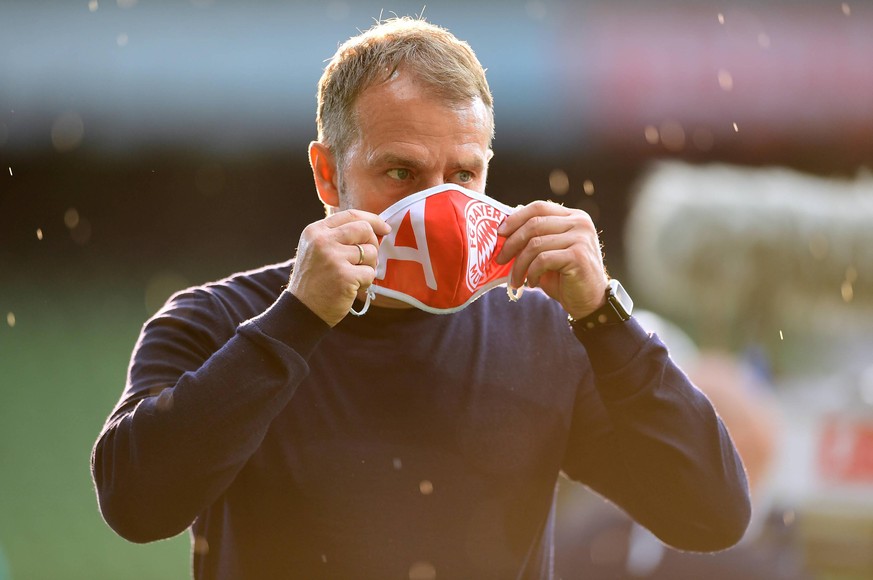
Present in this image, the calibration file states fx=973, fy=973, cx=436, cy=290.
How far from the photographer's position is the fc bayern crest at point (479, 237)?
190cm

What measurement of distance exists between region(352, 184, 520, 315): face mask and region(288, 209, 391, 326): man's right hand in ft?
0.46

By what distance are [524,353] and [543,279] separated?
0.72ft

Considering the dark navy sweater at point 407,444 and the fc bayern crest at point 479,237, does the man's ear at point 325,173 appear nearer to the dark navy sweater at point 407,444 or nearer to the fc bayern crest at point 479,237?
the dark navy sweater at point 407,444

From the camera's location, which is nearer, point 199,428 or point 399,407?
point 199,428

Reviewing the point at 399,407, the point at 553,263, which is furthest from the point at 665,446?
the point at 399,407

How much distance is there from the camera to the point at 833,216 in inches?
220

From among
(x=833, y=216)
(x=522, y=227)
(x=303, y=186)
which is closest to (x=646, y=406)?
(x=522, y=227)

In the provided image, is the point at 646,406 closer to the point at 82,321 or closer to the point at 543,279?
the point at 543,279

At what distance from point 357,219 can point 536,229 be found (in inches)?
13.7

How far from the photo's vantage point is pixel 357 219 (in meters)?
1.78

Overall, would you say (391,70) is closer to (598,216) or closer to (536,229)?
(536,229)

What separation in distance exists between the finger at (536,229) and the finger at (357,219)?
0.24m

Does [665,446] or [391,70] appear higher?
[391,70]

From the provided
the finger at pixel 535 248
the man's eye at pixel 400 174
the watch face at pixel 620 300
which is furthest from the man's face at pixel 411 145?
the watch face at pixel 620 300
